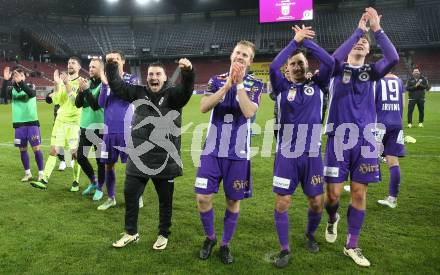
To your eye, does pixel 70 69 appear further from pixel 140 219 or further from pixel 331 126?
pixel 331 126

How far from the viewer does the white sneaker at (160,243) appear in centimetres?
471

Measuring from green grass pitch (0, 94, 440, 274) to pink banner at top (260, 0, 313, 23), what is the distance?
117 ft

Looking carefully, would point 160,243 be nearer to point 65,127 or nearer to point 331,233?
point 331,233

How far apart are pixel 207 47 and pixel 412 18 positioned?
26068 millimetres

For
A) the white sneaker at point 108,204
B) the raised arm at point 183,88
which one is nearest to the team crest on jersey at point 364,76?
the raised arm at point 183,88

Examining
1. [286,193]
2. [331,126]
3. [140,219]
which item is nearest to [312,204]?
[286,193]

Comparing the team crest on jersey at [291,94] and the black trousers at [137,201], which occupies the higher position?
the team crest on jersey at [291,94]

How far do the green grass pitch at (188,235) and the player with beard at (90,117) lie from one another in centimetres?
58

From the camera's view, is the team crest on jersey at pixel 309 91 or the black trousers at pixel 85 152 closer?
the team crest on jersey at pixel 309 91

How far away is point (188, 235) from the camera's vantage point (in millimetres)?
5160

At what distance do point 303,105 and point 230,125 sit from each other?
819mm

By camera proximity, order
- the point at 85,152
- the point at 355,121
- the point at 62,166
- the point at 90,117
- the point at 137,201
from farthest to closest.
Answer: the point at 62,166, the point at 85,152, the point at 90,117, the point at 137,201, the point at 355,121

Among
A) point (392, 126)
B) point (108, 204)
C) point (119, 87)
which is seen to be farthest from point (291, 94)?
point (108, 204)

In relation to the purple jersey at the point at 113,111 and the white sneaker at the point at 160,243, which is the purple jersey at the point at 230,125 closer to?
the white sneaker at the point at 160,243
